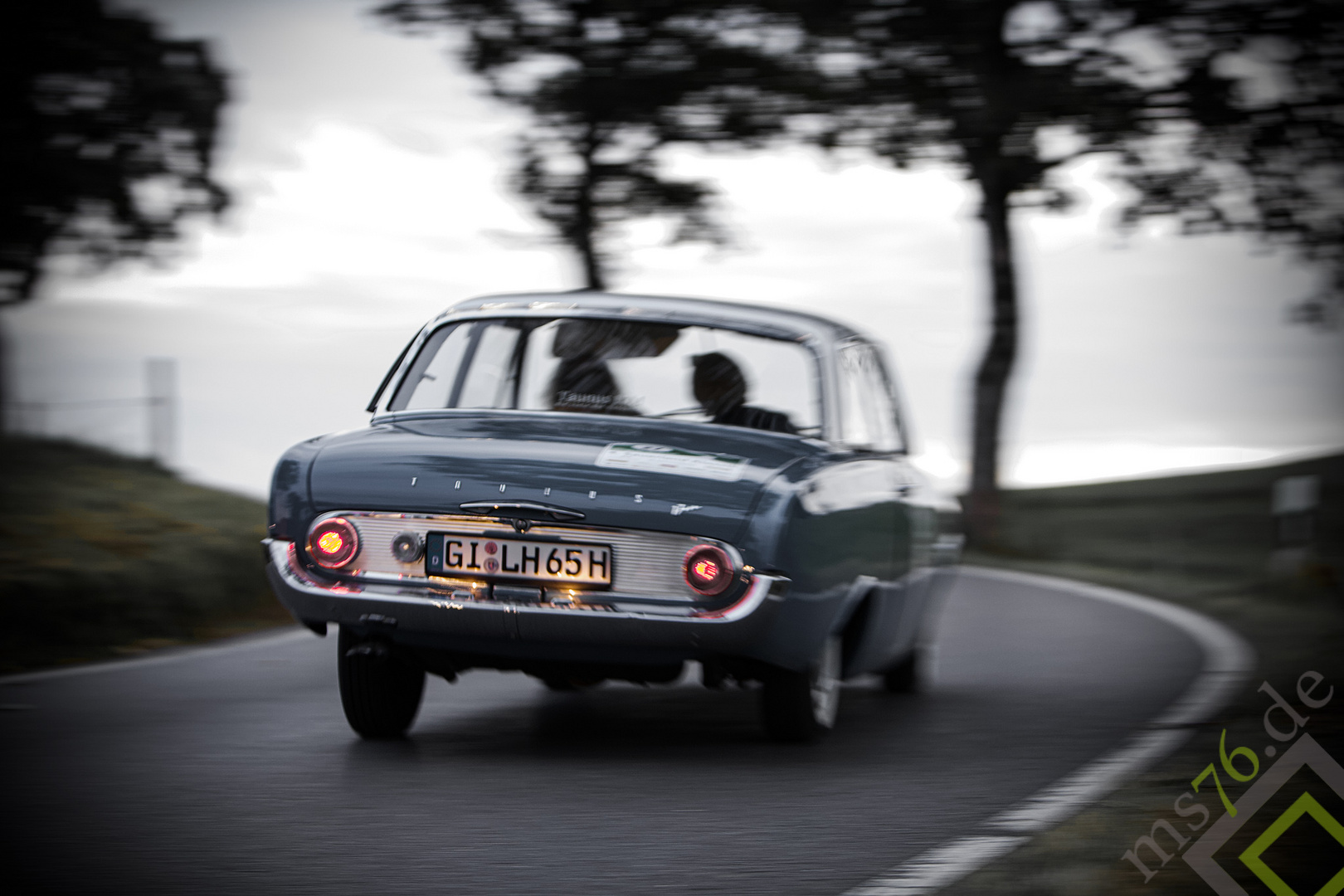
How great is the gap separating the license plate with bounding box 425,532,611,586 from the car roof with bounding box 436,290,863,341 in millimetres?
1471

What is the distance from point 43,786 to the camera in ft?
19.1

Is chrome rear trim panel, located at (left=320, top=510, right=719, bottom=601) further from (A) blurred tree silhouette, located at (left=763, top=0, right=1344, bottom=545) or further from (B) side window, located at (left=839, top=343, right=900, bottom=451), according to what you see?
(A) blurred tree silhouette, located at (left=763, top=0, right=1344, bottom=545)

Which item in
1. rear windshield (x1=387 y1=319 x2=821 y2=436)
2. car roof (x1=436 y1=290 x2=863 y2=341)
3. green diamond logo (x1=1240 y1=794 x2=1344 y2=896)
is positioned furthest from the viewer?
car roof (x1=436 y1=290 x2=863 y2=341)

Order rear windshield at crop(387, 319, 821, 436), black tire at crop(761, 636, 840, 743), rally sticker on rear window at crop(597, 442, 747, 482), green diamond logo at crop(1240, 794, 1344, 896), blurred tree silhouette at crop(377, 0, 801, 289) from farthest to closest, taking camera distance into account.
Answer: blurred tree silhouette at crop(377, 0, 801, 289)
rear windshield at crop(387, 319, 821, 436)
black tire at crop(761, 636, 840, 743)
rally sticker on rear window at crop(597, 442, 747, 482)
green diamond logo at crop(1240, 794, 1344, 896)

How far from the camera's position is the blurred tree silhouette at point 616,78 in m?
16.3

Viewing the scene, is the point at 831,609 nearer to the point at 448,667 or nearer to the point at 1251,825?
the point at 448,667

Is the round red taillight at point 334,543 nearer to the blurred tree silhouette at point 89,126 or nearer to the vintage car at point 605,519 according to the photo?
the vintage car at point 605,519

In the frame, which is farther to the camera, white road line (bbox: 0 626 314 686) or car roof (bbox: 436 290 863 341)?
white road line (bbox: 0 626 314 686)

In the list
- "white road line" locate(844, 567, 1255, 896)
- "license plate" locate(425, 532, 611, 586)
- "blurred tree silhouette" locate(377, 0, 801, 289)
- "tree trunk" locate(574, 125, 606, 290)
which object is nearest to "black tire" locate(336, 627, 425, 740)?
"license plate" locate(425, 532, 611, 586)

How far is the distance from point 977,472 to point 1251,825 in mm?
22380

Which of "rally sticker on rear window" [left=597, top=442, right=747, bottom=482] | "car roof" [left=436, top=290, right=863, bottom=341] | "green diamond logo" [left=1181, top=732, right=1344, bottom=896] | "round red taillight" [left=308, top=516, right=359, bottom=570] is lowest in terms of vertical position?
"green diamond logo" [left=1181, top=732, right=1344, bottom=896]

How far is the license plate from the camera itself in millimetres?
6023

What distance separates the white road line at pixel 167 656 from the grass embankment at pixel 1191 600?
17.7 feet

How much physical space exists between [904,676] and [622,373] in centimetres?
270
